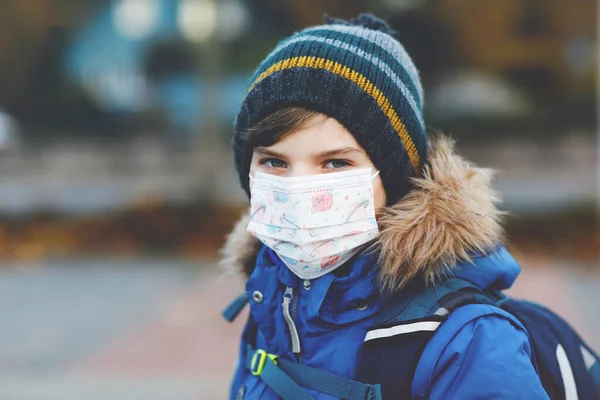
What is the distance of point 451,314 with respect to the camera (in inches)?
60.1

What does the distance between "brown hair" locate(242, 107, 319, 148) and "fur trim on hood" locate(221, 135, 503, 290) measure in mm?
341

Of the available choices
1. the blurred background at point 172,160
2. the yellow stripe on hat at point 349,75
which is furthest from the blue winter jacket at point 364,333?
the blurred background at point 172,160

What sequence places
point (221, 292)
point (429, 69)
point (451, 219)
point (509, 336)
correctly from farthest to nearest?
point (429, 69)
point (221, 292)
point (451, 219)
point (509, 336)

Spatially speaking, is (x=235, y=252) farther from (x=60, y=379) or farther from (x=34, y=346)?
(x=34, y=346)

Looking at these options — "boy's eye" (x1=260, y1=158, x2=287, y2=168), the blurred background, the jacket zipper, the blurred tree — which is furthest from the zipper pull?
the blurred tree

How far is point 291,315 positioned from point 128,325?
15.3 feet

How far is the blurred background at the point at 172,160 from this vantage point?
18.6 feet

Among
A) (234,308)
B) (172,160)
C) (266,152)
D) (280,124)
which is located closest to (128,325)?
(234,308)

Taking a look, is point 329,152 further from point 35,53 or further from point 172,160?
point 172,160

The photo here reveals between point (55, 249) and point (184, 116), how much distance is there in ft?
43.7

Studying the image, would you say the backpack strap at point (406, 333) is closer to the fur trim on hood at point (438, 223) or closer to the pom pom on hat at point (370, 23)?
the fur trim on hood at point (438, 223)

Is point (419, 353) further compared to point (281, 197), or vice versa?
point (281, 197)

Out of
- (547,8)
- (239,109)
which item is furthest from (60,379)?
(547,8)

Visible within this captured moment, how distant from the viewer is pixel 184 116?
22.4 m
